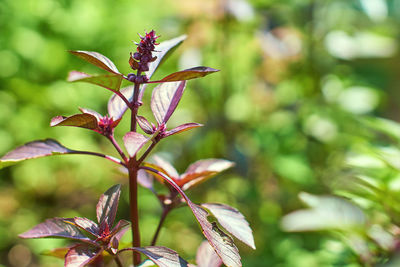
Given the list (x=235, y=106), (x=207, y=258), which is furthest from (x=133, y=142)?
(x=235, y=106)

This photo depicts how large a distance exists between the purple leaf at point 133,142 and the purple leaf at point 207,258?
18 centimetres

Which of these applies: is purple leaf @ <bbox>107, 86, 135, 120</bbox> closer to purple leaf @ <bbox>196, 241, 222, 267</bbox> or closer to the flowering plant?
the flowering plant

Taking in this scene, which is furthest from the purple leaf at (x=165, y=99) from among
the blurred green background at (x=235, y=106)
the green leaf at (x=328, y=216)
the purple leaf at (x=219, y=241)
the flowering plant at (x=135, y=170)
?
the blurred green background at (x=235, y=106)

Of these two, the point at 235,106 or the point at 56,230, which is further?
the point at 235,106

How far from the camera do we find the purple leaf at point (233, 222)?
427 millimetres

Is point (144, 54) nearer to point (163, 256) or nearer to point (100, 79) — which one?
point (100, 79)

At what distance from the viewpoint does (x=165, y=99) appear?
1.54ft

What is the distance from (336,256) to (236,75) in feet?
3.93

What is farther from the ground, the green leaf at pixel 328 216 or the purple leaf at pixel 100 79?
the purple leaf at pixel 100 79

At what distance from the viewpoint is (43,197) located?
5.95ft

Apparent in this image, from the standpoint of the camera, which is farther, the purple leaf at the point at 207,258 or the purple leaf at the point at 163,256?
the purple leaf at the point at 207,258

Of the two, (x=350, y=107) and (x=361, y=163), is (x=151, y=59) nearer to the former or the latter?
(x=361, y=163)

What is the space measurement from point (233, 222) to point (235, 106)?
120cm

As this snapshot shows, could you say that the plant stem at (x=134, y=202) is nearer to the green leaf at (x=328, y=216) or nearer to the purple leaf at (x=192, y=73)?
the purple leaf at (x=192, y=73)
